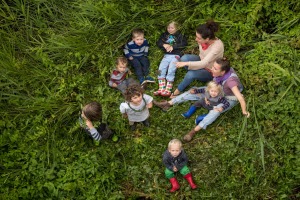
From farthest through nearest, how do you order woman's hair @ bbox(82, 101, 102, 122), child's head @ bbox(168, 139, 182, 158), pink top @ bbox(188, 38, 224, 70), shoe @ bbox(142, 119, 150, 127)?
shoe @ bbox(142, 119, 150, 127), pink top @ bbox(188, 38, 224, 70), woman's hair @ bbox(82, 101, 102, 122), child's head @ bbox(168, 139, 182, 158)

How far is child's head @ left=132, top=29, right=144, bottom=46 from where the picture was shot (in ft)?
18.1

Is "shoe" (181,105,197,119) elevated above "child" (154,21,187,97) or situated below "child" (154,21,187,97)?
below

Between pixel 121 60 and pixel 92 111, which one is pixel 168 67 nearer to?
pixel 121 60

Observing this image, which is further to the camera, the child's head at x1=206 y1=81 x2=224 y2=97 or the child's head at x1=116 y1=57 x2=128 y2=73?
the child's head at x1=116 y1=57 x2=128 y2=73

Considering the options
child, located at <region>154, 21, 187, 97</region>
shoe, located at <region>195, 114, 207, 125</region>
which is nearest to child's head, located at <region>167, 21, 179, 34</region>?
child, located at <region>154, 21, 187, 97</region>

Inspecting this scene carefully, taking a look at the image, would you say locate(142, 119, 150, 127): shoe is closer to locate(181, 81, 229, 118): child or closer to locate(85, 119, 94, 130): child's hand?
locate(181, 81, 229, 118): child

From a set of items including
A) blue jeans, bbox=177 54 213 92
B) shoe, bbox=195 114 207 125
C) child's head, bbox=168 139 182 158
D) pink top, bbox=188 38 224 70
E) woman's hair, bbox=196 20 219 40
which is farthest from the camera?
blue jeans, bbox=177 54 213 92

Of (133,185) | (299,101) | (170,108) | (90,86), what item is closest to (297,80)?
(299,101)

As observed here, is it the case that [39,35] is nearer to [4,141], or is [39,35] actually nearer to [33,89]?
[33,89]

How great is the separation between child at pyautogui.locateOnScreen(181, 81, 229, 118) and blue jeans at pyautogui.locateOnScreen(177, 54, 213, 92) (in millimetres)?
222

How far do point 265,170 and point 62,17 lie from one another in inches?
162

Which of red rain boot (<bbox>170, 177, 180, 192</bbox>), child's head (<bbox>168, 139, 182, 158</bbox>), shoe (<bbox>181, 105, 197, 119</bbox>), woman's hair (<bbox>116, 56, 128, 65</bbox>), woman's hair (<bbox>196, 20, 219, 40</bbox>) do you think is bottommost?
red rain boot (<bbox>170, 177, 180, 192</bbox>)

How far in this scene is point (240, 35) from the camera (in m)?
5.60

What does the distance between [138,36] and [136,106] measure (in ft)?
4.25
